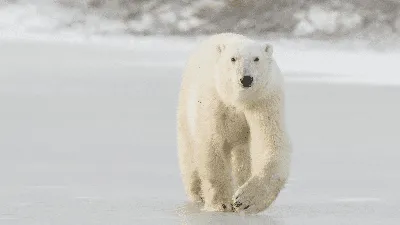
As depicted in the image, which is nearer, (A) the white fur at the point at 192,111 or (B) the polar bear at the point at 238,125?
(B) the polar bear at the point at 238,125

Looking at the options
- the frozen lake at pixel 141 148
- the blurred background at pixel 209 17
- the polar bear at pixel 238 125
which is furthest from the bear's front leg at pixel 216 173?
the blurred background at pixel 209 17

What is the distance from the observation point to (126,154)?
882cm

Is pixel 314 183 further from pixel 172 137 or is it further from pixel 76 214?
pixel 172 137

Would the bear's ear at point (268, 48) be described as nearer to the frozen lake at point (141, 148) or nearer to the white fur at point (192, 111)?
the white fur at point (192, 111)

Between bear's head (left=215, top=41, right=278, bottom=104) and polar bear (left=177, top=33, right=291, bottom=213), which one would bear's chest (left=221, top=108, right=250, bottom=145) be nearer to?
polar bear (left=177, top=33, right=291, bottom=213)

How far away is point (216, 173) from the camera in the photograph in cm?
668

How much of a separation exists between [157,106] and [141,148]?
311 centimetres

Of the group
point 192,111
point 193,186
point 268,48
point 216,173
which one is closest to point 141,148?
point 193,186

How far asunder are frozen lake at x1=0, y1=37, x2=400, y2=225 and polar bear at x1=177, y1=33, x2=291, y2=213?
5.6 inches

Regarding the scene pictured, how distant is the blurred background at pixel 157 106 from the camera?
688 centimetres

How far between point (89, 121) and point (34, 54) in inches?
271

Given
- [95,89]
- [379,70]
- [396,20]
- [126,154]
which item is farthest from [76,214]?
[396,20]

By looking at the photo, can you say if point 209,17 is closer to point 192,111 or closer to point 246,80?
point 192,111

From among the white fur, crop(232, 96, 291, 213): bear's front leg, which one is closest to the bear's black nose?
crop(232, 96, 291, 213): bear's front leg
